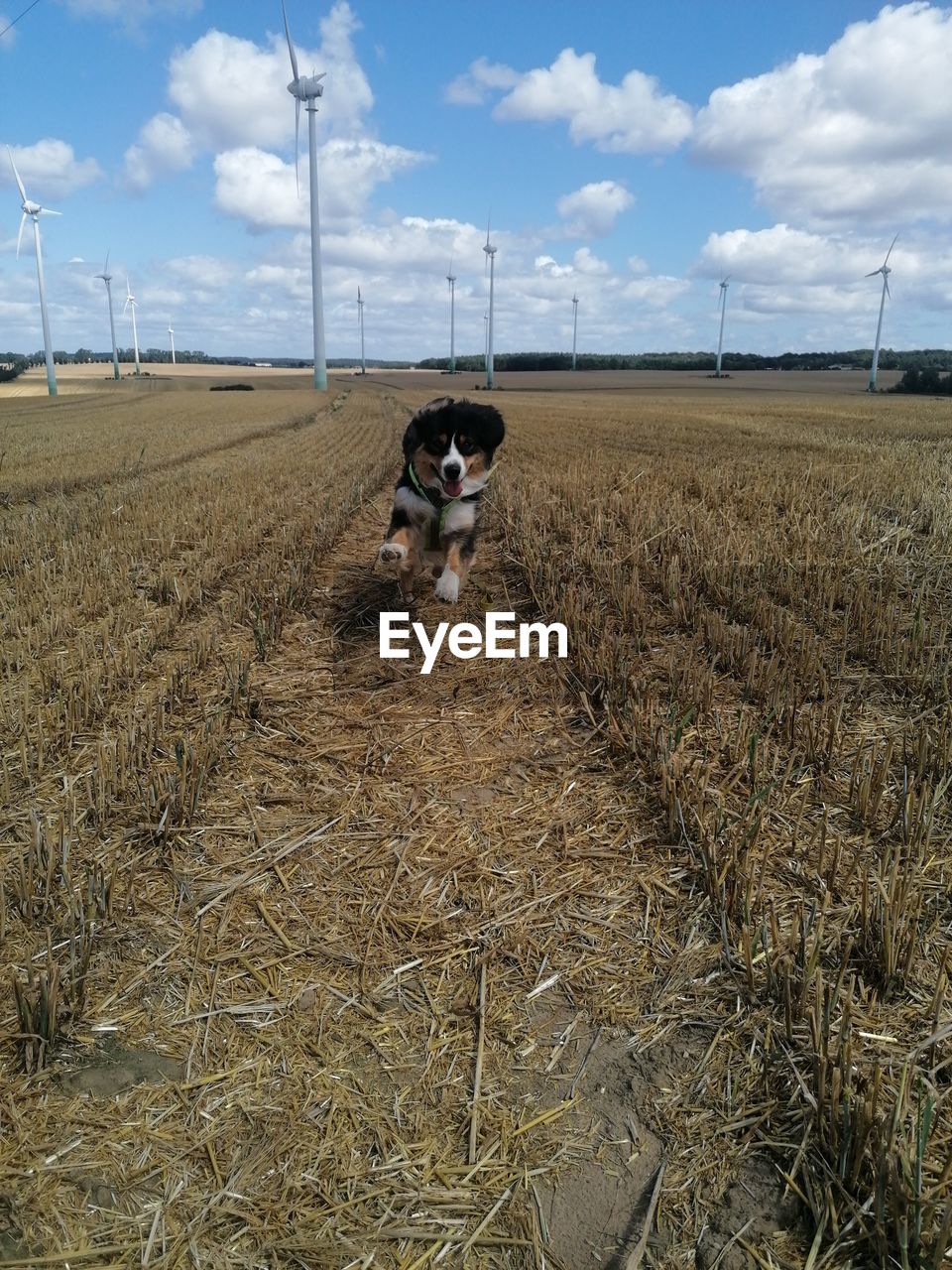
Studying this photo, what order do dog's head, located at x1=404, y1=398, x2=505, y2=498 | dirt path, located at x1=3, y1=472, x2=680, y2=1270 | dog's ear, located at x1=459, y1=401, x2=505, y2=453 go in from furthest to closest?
dog's ear, located at x1=459, y1=401, x2=505, y2=453, dog's head, located at x1=404, y1=398, x2=505, y2=498, dirt path, located at x1=3, y1=472, x2=680, y2=1270

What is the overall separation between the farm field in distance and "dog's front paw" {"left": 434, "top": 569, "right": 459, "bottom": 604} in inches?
14.6

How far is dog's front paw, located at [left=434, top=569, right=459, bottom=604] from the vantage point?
541cm

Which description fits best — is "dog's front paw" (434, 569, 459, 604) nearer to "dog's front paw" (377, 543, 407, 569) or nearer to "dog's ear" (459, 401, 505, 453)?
"dog's front paw" (377, 543, 407, 569)

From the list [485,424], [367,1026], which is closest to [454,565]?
[485,424]

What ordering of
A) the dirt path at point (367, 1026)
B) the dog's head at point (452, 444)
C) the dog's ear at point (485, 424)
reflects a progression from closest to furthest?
1. the dirt path at point (367, 1026)
2. the dog's head at point (452, 444)
3. the dog's ear at point (485, 424)

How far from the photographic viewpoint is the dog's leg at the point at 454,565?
17.8ft

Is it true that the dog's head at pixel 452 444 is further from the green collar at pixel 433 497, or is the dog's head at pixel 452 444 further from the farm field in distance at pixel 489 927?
the farm field in distance at pixel 489 927

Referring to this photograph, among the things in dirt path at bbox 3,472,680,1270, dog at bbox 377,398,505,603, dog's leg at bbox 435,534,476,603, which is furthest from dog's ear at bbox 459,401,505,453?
dirt path at bbox 3,472,680,1270

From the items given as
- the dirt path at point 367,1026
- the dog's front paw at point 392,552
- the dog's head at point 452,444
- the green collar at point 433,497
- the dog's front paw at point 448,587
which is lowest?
the dirt path at point 367,1026

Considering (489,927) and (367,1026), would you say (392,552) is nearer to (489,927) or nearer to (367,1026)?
(489,927)

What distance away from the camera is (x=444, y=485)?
5301 millimetres

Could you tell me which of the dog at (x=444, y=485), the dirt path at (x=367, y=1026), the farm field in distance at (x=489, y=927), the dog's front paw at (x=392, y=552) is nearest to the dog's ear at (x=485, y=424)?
the dog at (x=444, y=485)

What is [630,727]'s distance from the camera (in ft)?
12.3

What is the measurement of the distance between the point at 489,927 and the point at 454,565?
323 cm
